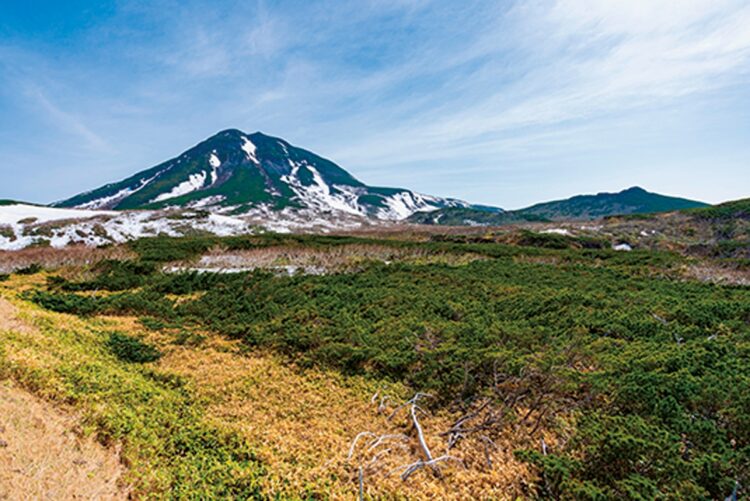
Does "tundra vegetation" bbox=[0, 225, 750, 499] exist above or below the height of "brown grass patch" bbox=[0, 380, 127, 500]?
below

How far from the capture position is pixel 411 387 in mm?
7160

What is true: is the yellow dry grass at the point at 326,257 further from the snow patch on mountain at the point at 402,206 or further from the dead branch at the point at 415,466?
the snow patch on mountain at the point at 402,206

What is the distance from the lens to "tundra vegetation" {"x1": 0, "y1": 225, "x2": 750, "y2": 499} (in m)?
4.16

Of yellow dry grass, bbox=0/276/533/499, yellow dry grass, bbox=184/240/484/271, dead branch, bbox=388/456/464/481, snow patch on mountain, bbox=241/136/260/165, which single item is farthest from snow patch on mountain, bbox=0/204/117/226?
snow patch on mountain, bbox=241/136/260/165

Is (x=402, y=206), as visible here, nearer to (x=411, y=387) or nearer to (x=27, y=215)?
(x=27, y=215)

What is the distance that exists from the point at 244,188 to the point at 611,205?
162 metres

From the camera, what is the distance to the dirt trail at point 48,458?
3201 mm

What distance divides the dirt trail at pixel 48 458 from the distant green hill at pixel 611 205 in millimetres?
161900

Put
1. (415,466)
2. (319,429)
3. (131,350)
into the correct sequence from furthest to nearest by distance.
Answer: (131,350), (319,429), (415,466)

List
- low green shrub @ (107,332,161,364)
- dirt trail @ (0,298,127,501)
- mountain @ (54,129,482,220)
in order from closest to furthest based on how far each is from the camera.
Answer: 1. dirt trail @ (0,298,127,501)
2. low green shrub @ (107,332,161,364)
3. mountain @ (54,129,482,220)

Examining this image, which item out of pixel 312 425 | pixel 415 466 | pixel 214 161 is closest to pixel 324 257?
pixel 312 425

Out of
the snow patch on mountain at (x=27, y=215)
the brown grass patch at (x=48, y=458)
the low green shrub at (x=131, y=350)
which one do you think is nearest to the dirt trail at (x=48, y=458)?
the brown grass patch at (x=48, y=458)

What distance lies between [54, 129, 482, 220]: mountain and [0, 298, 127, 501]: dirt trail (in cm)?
9514

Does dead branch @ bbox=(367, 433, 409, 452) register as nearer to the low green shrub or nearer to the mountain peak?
the low green shrub
